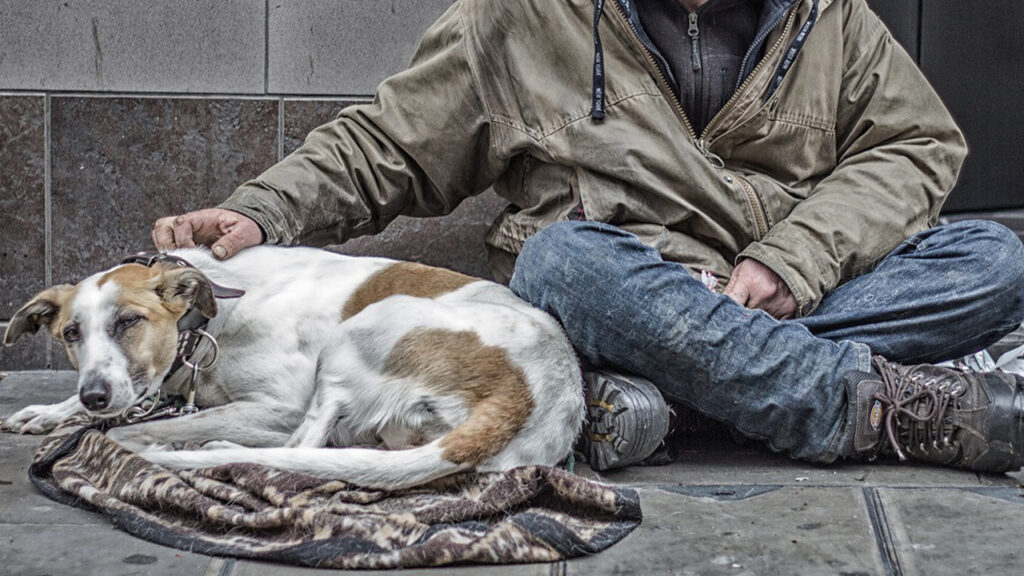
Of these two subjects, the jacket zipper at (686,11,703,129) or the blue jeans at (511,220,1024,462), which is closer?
the blue jeans at (511,220,1024,462)

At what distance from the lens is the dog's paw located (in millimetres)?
3435

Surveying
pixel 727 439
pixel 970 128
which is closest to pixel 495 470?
pixel 727 439

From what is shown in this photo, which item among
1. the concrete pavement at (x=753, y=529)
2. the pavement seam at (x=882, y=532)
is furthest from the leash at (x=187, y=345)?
the pavement seam at (x=882, y=532)

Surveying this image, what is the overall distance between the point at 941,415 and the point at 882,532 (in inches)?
21.2

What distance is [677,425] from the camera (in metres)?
3.28

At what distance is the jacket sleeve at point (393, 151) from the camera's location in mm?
3541

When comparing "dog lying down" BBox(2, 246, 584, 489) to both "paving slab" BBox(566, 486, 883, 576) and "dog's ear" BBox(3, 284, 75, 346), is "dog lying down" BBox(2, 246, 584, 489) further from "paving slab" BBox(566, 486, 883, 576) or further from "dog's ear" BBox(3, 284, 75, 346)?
"paving slab" BBox(566, 486, 883, 576)

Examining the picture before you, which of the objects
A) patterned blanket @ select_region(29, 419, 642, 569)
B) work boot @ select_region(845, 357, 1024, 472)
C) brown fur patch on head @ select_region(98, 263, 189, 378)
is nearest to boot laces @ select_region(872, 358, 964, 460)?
work boot @ select_region(845, 357, 1024, 472)

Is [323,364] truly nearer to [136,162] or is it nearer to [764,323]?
[764,323]

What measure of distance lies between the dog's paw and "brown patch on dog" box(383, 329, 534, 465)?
45.3 inches

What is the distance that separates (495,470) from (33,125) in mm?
2416

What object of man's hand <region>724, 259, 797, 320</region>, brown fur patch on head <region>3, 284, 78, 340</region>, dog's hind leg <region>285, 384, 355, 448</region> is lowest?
dog's hind leg <region>285, 384, 355, 448</region>

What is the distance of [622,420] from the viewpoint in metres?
3.00

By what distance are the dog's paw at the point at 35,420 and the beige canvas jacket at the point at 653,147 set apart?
→ 0.82 metres
